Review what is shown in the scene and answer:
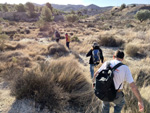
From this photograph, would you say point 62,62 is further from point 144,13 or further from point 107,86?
point 144,13

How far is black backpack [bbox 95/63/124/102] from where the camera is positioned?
2.20 meters

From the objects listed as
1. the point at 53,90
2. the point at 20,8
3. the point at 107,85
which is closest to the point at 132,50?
the point at 53,90

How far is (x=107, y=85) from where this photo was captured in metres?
2.21

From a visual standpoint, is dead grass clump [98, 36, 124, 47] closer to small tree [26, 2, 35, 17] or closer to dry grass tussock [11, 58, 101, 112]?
dry grass tussock [11, 58, 101, 112]

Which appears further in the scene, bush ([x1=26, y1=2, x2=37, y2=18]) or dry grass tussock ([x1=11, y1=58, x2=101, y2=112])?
bush ([x1=26, y1=2, x2=37, y2=18])

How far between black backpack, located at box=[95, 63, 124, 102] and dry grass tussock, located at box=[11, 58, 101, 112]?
3.02ft

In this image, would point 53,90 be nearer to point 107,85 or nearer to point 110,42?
Answer: point 107,85

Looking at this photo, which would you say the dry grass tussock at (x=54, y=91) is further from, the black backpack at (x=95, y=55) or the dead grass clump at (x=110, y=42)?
the dead grass clump at (x=110, y=42)

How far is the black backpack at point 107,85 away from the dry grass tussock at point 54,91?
36.3 inches

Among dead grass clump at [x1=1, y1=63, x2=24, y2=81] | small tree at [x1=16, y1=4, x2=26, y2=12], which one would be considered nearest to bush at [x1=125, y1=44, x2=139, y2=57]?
dead grass clump at [x1=1, y1=63, x2=24, y2=81]

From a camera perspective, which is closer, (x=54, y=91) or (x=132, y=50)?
(x=54, y=91)

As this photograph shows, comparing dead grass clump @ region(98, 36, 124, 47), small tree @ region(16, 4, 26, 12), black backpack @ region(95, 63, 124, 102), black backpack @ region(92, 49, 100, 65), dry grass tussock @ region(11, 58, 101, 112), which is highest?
small tree @ region(16, 4, 26, 12)

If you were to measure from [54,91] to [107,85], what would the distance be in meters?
1.77

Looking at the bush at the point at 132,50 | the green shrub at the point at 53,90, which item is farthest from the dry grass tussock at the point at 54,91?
the bush at the point at 132,50
